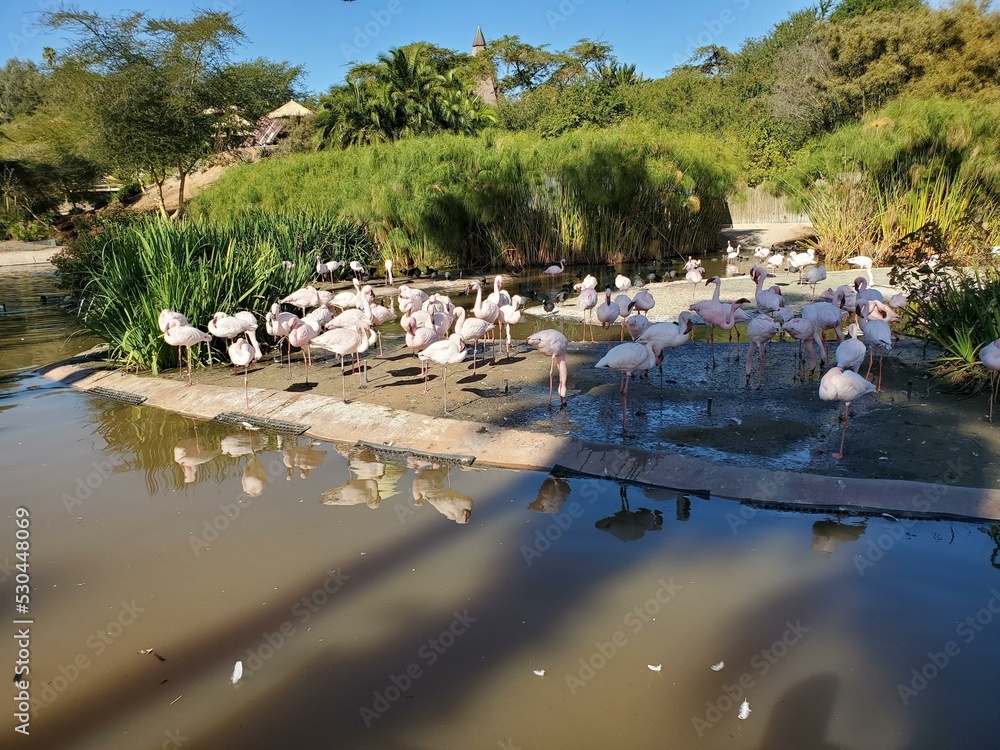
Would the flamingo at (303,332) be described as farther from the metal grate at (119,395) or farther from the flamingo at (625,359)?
the flamingo at (625,359)

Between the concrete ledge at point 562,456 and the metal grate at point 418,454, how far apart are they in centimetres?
6

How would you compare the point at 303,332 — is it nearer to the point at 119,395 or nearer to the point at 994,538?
the point at 119,395

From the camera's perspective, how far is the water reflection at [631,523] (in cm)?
458

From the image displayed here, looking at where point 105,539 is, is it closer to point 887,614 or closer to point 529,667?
point 529,667

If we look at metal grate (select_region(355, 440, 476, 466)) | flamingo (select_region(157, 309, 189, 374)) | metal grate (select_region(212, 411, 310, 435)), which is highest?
flamingo (select_region(157, 309, 189, 374))

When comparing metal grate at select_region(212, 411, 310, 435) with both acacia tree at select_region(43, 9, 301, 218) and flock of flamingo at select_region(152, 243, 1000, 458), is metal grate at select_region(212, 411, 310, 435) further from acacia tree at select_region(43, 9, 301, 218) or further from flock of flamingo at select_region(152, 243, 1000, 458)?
acacia tree at select_region(43, 9, 301, 218)

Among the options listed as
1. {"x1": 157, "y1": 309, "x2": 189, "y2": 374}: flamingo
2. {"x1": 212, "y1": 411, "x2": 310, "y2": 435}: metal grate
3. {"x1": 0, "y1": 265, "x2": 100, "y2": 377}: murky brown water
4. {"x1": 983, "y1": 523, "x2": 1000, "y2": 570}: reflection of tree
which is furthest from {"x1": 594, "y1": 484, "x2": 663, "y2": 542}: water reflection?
{"x1": 0, "y1": 265, "x2": 100, "y2": 377}: murky brown water

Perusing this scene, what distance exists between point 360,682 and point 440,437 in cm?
303

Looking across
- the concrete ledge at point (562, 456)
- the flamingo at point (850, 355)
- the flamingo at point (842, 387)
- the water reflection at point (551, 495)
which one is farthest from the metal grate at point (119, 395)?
the flamingo at point (850, 355)

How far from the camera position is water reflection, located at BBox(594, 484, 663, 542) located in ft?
15.0

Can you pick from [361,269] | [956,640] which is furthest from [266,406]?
[361,269]

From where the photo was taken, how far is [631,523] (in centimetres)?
473

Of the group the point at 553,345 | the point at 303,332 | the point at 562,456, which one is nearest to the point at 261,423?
the point at 303,332

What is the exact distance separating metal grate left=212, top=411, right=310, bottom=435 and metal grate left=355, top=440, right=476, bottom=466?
2.63 feet
